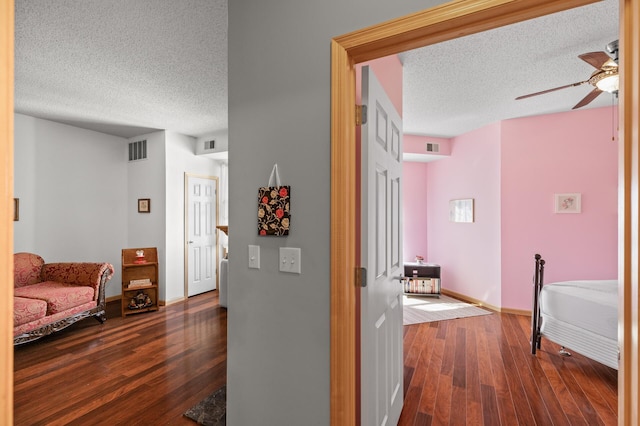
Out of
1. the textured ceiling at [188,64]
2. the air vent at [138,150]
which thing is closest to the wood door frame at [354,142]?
the textured ceiling at [188,64]

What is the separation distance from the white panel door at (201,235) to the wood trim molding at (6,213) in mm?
4908

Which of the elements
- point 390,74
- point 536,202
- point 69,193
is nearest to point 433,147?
point 536,202

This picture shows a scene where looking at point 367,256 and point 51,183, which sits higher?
point 51,183

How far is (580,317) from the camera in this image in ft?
8.51

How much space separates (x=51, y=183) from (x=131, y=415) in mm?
3899

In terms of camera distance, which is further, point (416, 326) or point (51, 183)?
point (51, 183)

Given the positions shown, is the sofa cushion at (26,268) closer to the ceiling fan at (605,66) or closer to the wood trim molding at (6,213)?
the wood trim molding at (6,213)

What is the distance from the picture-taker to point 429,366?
9.24 ft

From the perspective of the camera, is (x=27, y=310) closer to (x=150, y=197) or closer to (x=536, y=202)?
(x=150, y=197)

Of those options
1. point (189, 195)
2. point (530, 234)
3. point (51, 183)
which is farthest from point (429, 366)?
point (51, 183)

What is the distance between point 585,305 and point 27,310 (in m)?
5.26

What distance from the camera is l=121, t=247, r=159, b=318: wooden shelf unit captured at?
4.34m

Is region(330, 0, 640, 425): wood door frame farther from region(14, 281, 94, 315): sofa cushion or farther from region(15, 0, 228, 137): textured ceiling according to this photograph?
region(14, 281, 94, 315): sofa cushion

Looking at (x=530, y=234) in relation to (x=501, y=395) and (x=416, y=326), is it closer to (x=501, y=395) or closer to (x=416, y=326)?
(x=416, y=326)
